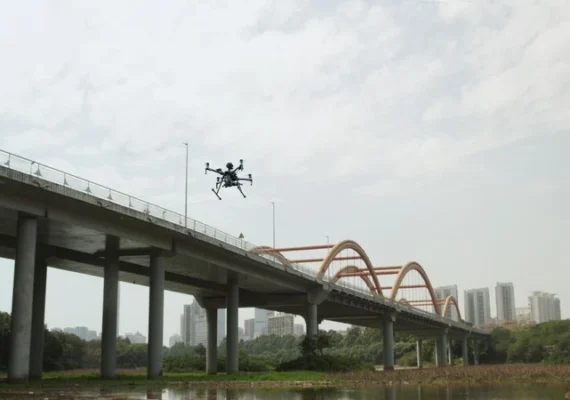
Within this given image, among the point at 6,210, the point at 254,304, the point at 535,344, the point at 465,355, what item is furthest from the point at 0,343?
the point at 465,355

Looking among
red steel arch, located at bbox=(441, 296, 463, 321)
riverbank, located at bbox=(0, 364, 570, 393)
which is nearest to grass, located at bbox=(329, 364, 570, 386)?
riverbank, located at bbox=(0, 364, 570, 393)

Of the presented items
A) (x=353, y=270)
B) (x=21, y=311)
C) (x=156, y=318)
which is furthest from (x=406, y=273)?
(x=21, y=311)

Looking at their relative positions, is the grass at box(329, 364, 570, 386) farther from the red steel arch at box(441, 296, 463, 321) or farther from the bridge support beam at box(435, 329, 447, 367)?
the red steel arch at box(441, 296, 463, 321)

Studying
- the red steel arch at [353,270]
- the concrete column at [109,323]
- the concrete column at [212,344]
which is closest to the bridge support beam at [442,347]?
the red steel arch at [353,270]

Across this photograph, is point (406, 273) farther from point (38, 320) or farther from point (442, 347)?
point (38, 320)

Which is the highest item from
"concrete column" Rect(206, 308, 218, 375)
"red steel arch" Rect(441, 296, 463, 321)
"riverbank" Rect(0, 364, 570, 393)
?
"red steel arch" Rect(441, 296, 463, 321)
